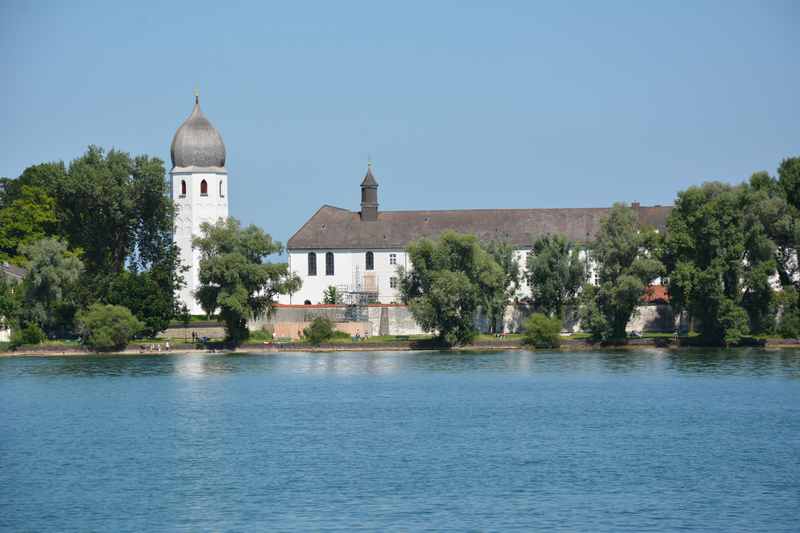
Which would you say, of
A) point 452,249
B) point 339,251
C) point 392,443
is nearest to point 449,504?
point 392,443

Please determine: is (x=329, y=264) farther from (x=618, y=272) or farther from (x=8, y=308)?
(x=618, y=272)

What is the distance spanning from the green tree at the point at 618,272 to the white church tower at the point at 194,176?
23.6 metres

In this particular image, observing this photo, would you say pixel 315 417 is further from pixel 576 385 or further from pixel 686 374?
pixel 686 374

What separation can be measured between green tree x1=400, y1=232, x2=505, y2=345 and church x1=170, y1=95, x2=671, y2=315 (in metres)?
→ 9.67

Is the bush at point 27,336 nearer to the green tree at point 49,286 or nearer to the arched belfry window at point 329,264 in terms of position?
the green tree at point 49,286

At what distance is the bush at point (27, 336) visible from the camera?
61.8 meters

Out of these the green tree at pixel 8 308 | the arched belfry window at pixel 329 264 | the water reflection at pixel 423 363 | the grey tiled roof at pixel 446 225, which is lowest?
the water reflection at pixel 423 363

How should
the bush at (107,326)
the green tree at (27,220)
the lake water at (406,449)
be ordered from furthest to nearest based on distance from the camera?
the green tree at (27,220) → the bush at (107,326) → the lake water at (406,449)

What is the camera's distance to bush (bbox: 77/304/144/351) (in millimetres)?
60719

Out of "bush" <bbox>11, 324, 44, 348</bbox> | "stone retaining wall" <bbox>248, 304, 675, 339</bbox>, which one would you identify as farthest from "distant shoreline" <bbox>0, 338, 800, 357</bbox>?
"stone retaining wall" <bbox>248, 304, 675, 339</bbox>

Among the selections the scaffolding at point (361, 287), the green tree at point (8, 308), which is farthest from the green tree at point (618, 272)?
the green tree at point (8, 308)

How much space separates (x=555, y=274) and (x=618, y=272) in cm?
480

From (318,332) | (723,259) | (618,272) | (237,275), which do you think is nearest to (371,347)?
(318,332)

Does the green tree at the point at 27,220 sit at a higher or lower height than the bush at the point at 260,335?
higher
